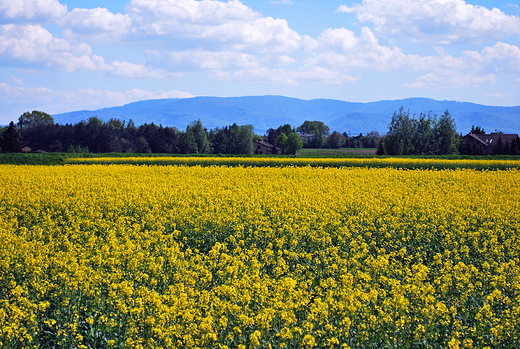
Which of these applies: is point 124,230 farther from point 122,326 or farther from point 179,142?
point 179,142

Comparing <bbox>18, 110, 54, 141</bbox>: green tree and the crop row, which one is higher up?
<bbox>18, 110, 54, 141</bbox>: green tree

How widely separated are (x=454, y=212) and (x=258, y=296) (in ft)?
27.9

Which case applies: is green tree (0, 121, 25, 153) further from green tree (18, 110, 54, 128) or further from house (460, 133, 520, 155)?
house (460, 133, 520, 155)

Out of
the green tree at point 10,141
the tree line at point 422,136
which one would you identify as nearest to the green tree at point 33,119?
the green tree at point 10,141

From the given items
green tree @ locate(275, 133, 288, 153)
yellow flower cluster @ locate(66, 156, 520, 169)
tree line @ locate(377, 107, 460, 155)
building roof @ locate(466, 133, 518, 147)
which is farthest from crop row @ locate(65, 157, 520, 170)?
green tree @ locate(275, 133, 288, 153)

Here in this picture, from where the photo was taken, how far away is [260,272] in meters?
8.00

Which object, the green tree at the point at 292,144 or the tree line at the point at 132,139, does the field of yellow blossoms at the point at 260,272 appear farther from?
the green tree at the point at 292,144

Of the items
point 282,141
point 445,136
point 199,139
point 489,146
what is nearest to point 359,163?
point 445,136

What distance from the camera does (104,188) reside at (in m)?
16.2

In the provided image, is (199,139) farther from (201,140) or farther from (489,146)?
(489,146)

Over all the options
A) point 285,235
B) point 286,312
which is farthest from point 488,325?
point 285,235

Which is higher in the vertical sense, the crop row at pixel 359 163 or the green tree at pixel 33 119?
the green tree at pixel 33 119

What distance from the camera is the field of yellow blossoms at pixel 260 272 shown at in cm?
555

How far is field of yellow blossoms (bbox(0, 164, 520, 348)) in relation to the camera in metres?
5.55
